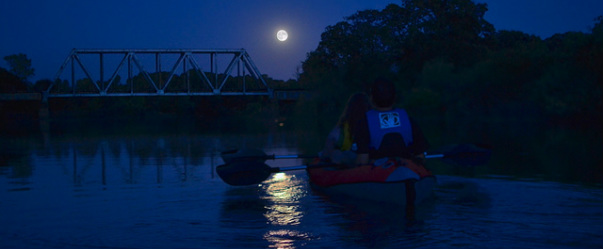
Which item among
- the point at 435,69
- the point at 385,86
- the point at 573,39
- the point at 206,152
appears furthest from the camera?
the point at 435,69

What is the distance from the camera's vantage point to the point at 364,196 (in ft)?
26.2

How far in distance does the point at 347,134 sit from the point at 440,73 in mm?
38787

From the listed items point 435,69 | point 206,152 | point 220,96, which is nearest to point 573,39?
point 435,69

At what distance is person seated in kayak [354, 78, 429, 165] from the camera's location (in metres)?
7.39

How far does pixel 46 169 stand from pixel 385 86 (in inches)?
325

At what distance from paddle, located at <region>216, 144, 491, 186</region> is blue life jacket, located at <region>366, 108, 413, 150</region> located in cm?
157

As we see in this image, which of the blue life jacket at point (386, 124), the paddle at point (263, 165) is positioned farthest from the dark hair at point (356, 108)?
the paddle at point (263, 165)

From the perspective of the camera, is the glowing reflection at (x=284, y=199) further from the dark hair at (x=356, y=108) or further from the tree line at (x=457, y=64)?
the tree line at (x=457, y=64)

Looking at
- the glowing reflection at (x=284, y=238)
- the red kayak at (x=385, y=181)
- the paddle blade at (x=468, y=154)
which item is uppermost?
the paddle blade at (x=468, y=154)

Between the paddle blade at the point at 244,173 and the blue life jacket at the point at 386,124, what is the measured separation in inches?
85.8

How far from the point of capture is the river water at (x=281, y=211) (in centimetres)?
592

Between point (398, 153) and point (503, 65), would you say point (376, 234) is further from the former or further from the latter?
point (503, 65)

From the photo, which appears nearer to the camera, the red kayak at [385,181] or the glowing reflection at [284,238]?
the glowing reflection at [284,238]

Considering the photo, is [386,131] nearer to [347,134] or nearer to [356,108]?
[356,108]
